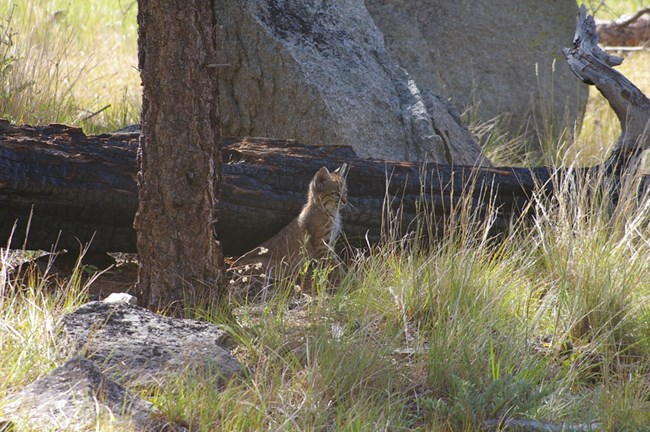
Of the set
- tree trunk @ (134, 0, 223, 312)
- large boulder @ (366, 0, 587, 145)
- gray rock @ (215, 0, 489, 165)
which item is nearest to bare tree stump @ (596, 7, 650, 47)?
large boulder @ (366, 0, 587, 145)

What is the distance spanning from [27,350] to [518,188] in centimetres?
373

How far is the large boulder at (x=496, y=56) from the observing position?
10.6 metres

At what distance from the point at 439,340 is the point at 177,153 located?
175cm

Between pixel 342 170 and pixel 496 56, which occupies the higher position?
pixel 496 56

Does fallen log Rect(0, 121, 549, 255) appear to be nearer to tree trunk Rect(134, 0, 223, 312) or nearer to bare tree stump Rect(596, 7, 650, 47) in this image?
tree trunk Rect(134, 0, 223, 312)

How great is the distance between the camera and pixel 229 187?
5766 mm

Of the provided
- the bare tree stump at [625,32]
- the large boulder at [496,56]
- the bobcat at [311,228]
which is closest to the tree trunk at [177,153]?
the bobcat at [311,228]

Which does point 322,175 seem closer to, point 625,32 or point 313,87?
point 313,87

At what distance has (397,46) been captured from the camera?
10.4 m

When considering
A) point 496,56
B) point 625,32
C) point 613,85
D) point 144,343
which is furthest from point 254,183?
point 625,32

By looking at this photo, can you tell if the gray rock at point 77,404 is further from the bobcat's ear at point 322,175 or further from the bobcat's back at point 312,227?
the bobcat's ear at point 322,175

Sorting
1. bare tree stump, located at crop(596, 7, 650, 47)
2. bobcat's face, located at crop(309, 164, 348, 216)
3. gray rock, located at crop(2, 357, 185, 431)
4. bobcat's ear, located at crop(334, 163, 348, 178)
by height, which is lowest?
gray rock, located at crop(2, 357, 185, 431)

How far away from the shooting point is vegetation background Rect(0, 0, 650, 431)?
391 cm

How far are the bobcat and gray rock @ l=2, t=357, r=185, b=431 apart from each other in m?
2.19
